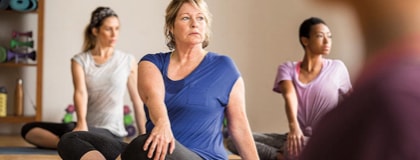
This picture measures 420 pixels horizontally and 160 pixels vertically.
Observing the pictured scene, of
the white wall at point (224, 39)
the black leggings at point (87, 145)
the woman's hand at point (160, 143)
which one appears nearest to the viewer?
the woman's hand at point (160, 143)

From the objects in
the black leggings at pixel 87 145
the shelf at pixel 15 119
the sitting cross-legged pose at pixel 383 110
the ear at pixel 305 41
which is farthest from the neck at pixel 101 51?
the sitting cross-legged pose at pixel 383 110

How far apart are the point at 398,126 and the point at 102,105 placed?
2.97 meters

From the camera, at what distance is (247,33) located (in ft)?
16.1

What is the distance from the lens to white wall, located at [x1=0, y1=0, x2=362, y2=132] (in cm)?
480

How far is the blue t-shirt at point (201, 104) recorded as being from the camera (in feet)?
6.17

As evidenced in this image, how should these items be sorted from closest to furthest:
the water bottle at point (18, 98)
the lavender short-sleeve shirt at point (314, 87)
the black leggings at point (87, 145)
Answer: the black leggings at point (87, 145) → the lavender short-sleeve shirt at point (314, 87) → the water bottle at point (18, 98)

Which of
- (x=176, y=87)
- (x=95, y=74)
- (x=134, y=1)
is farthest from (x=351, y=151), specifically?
(x=134, y=1)

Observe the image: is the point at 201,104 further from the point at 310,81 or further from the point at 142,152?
the point at 310,81

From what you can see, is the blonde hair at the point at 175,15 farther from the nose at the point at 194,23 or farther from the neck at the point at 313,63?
the neck at the point at 313,63

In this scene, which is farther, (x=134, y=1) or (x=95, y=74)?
(x=134, y=1)

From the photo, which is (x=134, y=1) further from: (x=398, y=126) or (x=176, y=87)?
(x=398, y=126)

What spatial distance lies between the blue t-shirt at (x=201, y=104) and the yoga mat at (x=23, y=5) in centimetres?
278

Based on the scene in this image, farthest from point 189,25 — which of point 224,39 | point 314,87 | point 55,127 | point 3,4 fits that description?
point 224,39

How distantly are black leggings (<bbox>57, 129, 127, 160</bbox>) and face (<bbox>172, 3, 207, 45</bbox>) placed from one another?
350mm
